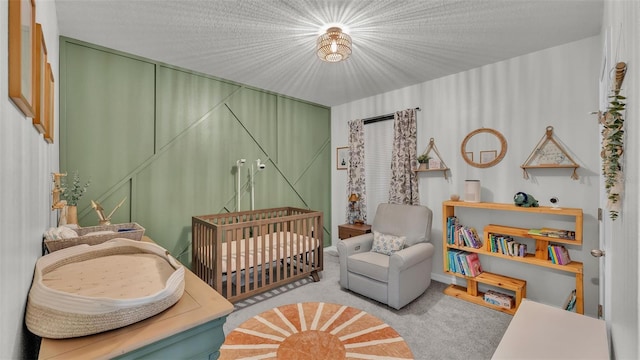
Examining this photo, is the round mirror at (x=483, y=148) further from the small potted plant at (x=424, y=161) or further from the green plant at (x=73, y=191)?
the green plant at (x=73, y=191)

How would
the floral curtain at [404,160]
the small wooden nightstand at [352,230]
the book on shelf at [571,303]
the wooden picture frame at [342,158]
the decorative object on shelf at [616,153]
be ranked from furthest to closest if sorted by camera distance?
the wooden picture frame at [342,158] → the small wooden nightstand at [352,230] → the floral curtain at [404,160] → the book on shelf at [571,303] → the decorative object on shelf at [616,153]

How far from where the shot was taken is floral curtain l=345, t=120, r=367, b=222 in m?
4.32

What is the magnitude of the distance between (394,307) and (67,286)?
97.9 inches

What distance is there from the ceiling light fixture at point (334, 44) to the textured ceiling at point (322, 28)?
0.25 feet

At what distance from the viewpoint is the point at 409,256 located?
8.77 ft

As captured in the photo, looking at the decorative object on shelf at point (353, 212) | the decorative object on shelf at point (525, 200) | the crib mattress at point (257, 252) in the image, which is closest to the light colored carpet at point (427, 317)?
the crib mattress at point (257, 252)

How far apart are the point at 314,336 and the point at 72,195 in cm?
225

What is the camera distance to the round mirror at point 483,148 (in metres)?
2.99

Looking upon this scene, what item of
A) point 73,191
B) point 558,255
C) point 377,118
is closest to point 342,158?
point 377,118

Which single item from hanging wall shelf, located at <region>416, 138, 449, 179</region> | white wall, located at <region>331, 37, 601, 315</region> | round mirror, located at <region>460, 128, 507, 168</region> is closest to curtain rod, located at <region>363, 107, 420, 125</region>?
white wall, located at <region>331, 37, 601, 315</region>

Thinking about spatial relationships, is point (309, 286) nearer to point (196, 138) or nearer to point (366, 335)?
point (366, 335)

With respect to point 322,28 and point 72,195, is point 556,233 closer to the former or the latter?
point 322,28

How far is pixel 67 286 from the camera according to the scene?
0.88m

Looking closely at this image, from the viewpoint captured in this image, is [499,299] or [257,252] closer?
[499,299]
